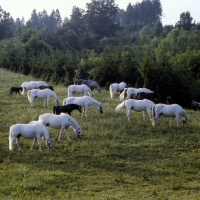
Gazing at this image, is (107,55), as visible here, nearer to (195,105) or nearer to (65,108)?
(195,105)

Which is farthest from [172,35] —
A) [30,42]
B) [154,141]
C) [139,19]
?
[139,19]

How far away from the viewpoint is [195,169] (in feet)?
47.3

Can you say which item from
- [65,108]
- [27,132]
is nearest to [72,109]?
[65,108]

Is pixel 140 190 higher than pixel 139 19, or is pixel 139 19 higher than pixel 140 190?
pixel 139 19

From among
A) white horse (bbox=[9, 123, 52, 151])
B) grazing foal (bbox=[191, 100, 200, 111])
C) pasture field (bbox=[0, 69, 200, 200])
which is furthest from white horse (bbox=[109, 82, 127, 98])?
white horse (bbox=[9, 123, 52, 151])

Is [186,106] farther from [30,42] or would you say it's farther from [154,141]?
[30,42]

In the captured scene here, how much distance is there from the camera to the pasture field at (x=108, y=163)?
11.6 m

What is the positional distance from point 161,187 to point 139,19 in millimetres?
140734

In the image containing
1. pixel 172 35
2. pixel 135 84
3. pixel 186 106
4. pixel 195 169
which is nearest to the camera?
pixel 195 169

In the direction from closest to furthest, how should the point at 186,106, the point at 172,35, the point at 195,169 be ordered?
the point at 195,169 < the point at 186,106 < the point at 172,35

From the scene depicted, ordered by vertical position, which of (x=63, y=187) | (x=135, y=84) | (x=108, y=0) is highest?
(x=108, y=0)

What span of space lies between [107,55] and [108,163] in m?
29.1

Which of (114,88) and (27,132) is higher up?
(114,88)

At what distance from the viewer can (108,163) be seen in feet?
48.2
